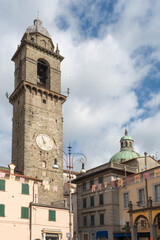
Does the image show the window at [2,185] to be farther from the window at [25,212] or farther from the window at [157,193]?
the window at [157,193]

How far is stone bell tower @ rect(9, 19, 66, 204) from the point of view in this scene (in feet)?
155

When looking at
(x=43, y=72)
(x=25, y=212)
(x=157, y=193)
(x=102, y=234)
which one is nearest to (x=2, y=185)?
(x=25, y=212)

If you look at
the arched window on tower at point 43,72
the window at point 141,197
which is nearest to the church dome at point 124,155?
the window at point 141,197

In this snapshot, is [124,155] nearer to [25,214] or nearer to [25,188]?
[25,188]

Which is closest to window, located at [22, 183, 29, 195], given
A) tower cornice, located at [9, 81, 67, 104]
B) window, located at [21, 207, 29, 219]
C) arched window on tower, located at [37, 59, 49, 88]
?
window, located at [21, 207, 29, 219]

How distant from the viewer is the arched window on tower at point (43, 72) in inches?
2170

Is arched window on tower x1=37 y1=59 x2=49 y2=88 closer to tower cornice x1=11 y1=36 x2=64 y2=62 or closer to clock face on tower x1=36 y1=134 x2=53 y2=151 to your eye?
tower cornice x1=11 y1=36 x2=64 y2=62

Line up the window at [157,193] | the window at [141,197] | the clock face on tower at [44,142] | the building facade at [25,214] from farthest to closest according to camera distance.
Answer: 1. the clock face on tower at [44,142]
2. the window at [141,197]
3. the window at [157,193]
4. the building facade at [25,214]

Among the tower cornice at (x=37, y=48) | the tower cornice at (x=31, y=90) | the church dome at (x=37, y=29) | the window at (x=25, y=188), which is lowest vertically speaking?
the window at (x=25, y=188)

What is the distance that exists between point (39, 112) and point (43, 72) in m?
9.35

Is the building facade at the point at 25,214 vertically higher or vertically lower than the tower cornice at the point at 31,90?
lower

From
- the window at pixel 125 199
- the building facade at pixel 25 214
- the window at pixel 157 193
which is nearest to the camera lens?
the building facade at pixel 25 214

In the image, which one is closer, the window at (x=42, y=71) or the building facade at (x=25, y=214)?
the building facade at (x=25, y=214)

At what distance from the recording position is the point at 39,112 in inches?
1998
